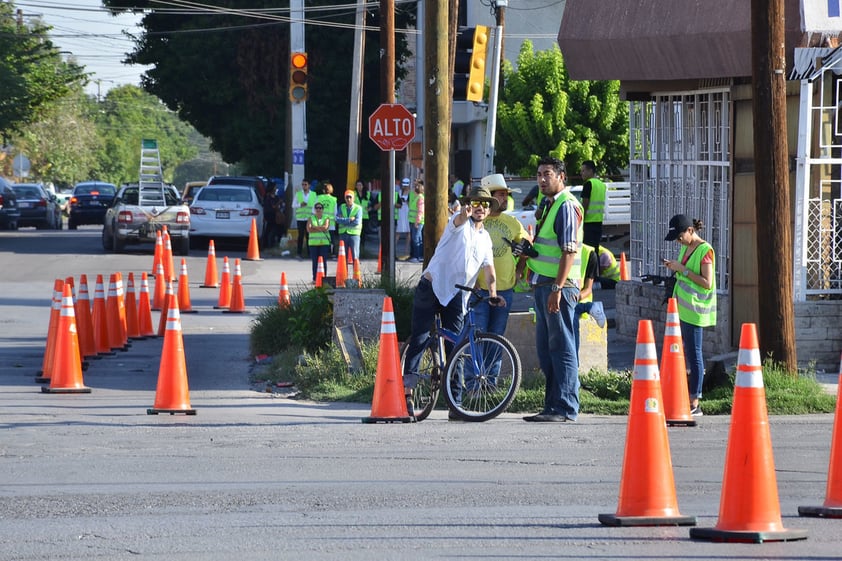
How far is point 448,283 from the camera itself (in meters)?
11.5

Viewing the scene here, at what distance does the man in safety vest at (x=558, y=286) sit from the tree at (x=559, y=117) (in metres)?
28.8

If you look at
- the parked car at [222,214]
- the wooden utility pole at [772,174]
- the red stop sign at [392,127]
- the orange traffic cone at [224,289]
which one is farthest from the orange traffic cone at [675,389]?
the parked car at [222,214]

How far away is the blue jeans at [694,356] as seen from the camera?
1178cm

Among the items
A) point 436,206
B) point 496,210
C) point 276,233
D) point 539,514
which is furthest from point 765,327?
point 276,233

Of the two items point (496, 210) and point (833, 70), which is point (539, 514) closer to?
point (496, 210)

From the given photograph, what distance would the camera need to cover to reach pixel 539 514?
7.48m

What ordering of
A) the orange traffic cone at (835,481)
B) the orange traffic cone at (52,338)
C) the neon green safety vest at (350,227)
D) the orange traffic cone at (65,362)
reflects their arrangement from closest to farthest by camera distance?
1. the orange traffic cone at (835,481)
2. the orange traffic cone at (65,362)
3. the orange traffic cone at (52,338)
4. the neon green safety vest at (350,227)

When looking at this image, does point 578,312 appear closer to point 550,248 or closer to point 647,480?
point 550,248

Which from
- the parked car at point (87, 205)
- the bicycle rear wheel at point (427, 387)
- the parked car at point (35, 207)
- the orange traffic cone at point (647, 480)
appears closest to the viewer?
the orange traffic cone at point (647, 480)

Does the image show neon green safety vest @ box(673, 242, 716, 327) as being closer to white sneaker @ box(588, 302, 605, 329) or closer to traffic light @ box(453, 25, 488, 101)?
white sneaker @ box(588, 302, 605, 329)

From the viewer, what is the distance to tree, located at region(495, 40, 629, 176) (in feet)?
132

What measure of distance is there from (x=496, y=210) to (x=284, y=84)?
32210 millimetres

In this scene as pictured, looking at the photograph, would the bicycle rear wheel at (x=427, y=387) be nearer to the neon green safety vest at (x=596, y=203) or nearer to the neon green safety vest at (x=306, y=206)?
the neon green safety vest at (x=596, y=203)

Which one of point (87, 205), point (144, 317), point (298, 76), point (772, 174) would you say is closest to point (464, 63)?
point (144, 317)
